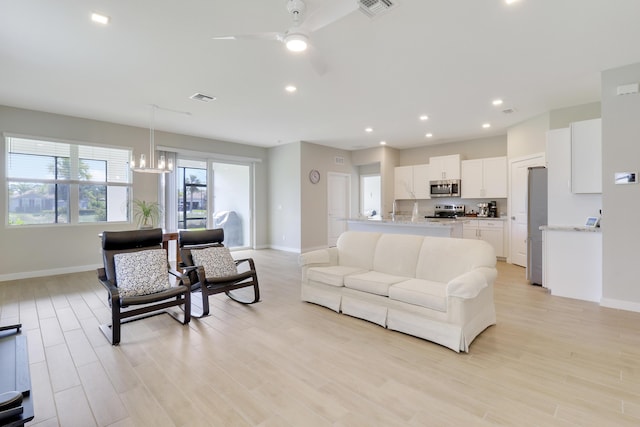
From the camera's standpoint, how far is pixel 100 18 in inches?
105

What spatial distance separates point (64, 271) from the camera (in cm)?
555

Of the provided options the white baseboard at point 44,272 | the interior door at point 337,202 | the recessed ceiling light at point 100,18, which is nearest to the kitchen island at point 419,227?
the interior door at point 337,202

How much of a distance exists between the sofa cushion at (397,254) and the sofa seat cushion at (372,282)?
123mm

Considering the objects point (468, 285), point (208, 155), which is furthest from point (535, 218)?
point (208, 155)

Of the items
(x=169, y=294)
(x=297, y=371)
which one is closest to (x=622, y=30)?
(x=297, y=371)

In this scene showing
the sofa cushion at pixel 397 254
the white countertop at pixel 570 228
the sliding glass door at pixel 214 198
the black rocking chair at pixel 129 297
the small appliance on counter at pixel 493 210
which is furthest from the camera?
the small appliance on counter at pixel 493 210

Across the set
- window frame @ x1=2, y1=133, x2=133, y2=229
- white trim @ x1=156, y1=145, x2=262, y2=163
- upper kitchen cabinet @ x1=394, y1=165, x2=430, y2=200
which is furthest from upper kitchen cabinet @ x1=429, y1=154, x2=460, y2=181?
window frame @ x1=2, y1=133, x2=133, y2=229

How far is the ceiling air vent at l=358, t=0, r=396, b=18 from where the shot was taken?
2344 mm

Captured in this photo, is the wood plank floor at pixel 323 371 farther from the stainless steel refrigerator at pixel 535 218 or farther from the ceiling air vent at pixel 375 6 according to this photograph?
the ceiling air vent at pixel 375 6

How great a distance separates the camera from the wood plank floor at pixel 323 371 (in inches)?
73.5

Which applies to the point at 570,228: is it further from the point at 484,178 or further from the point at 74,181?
the point at 74,181

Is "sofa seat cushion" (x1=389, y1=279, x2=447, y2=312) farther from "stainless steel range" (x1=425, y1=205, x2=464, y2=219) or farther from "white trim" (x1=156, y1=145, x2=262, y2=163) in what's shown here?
"white trim" (x1=156, y1=145, x2=262, y2=163)

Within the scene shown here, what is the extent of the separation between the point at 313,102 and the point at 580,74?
139 inches

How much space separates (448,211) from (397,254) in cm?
495
